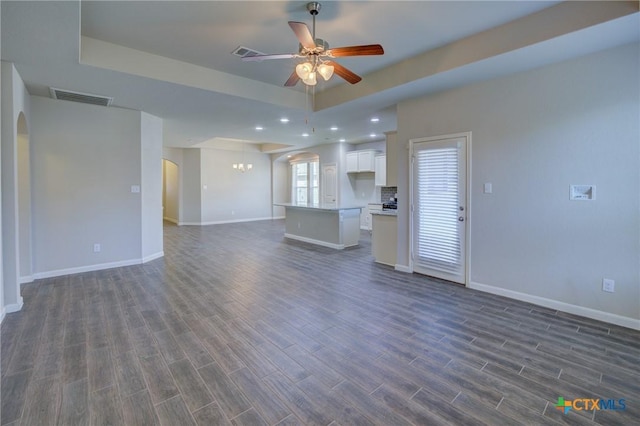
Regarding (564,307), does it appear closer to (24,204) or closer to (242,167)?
(24,204)

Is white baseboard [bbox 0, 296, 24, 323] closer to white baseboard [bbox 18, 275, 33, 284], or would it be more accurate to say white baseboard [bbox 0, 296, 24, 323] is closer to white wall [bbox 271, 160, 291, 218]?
white baseboard [bbox 18, 275, 33, 284]

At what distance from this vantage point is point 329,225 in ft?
21.8

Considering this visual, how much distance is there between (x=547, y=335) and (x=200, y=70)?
16.5ft

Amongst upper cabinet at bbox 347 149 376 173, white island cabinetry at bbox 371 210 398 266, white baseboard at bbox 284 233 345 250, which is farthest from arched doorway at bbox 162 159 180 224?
white island cabinetry at bbox 371 210 398 266

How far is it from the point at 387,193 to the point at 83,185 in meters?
7.24

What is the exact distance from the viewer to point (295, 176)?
40.1 ft

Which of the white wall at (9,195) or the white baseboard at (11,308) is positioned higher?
the white wall at (9,195)

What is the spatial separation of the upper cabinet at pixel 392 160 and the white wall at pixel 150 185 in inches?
169

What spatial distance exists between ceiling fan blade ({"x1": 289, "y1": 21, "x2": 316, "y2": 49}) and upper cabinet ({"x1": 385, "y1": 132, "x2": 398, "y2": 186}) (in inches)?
104

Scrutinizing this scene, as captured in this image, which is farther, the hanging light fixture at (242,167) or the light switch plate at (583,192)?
the hanging light fixture at (242,167)

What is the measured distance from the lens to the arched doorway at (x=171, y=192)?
10469 millimetres

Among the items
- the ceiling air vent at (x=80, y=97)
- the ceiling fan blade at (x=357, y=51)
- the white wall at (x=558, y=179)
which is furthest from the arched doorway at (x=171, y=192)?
the white wall at (x=558, y=179)

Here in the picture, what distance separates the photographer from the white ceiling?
2635mm

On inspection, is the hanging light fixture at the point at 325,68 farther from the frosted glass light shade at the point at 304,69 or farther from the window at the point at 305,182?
the window at the point at 305,182
